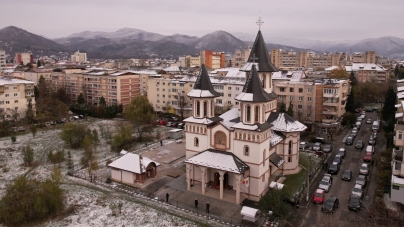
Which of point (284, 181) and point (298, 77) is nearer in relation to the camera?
point (284, 181)

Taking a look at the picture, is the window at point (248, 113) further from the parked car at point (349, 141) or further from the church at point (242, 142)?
the parked car at point (349, 141)

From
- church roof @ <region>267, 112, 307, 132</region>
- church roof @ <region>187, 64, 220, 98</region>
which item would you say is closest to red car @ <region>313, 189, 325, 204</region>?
church roof @ <region>267, 112, 307, 132</region>

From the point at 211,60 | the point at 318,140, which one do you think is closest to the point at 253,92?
the point at 318,140

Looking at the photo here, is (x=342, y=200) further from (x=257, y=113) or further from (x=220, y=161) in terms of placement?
(x=220, y=161)

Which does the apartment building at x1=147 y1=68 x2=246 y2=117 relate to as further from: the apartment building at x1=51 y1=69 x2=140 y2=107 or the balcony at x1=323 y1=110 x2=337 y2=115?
the balcony at x1=323 y1=110 x2=337 y2=115

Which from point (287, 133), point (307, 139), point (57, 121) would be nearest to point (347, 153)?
point (307, 139)

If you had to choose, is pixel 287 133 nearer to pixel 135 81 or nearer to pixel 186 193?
pixel 186 193
